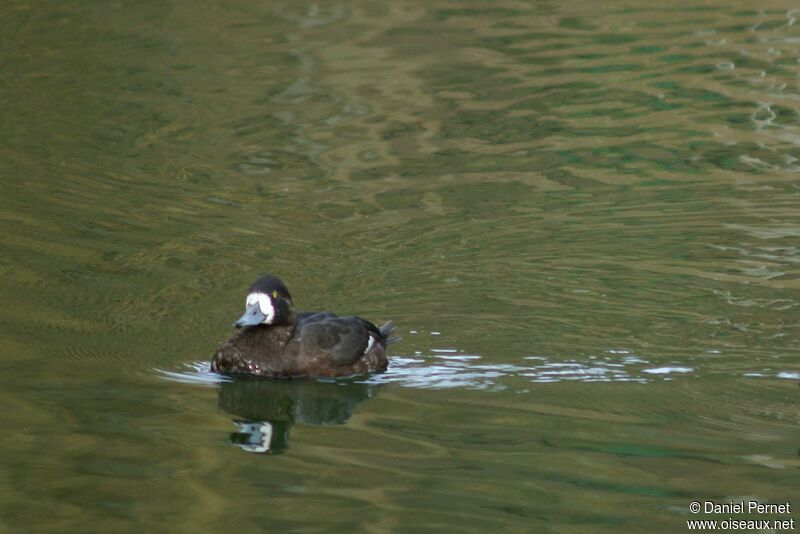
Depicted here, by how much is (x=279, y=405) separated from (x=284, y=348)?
536mm

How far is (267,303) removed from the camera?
406 inches

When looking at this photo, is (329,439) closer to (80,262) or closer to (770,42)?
(80,262)

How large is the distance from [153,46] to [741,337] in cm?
1293

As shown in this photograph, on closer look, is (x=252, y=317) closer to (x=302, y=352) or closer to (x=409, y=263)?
(x=302, y=352)

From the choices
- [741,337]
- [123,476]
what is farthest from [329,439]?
[741,337]

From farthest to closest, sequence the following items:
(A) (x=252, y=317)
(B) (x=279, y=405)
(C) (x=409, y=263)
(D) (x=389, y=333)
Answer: (C) (x=409, y=263) < (D) (x=389, y=333) < (A) (x=252, y=317) < (B) (x=279, y=405)

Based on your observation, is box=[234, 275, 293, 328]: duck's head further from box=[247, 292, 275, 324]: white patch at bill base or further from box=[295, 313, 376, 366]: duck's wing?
box=[295, 313, 376, 366]: duck's wing

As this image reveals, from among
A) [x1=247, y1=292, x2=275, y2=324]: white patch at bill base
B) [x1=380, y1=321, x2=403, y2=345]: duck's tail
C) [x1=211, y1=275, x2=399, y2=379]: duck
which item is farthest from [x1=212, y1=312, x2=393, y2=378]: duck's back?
[x1=380, y1=321, x2=403, y2=345]: duck's tail

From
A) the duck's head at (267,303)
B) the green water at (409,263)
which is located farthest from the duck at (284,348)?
the green water at (409,263)

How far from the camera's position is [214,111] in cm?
1845

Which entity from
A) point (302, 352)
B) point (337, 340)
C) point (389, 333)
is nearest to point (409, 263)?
point (389, 333)

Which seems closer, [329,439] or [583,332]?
[329,439]

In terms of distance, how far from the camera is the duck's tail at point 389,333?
421 inches

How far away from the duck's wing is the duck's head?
0.20 metres
